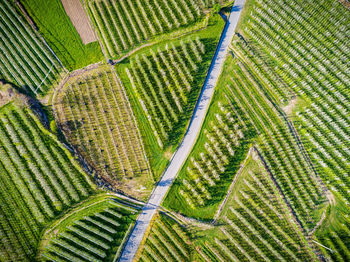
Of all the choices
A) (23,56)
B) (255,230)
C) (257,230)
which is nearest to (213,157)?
(255,230)

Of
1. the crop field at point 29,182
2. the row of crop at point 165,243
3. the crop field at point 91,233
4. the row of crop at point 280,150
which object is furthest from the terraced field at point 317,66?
the crop field at point 29,182

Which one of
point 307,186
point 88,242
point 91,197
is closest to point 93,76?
point 91,197

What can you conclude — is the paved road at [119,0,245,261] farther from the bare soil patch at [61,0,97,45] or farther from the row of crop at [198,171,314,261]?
the bare soil patch at [61,0,97,45]

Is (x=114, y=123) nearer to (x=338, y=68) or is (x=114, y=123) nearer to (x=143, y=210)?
(x=143, y=210)

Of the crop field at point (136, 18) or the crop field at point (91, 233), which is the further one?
the crop field at point (136, 18)

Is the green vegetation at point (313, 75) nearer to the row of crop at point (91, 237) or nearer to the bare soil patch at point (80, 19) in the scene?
the row of crop at point (91, 237)

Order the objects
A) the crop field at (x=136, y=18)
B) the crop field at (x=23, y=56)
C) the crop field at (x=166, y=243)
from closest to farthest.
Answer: the crop field at (x=166, y=243) → the crop field at (x=23, y=56) → the crop field at (x=136, y=18)

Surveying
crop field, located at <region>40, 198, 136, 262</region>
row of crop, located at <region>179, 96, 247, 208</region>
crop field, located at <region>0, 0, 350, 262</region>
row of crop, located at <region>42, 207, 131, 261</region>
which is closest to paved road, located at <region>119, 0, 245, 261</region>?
crop field, located at <region>0, 0, 350, 262</region>
